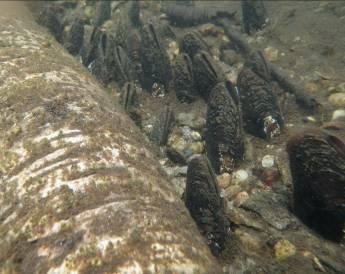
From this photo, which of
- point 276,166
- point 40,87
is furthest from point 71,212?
point 276,166

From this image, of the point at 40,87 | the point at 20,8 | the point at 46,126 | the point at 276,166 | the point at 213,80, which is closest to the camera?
the point at 46,126

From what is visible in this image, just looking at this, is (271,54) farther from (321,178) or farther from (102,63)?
(321,178)

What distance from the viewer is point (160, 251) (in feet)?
9.45

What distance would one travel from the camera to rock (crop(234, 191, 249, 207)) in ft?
15.3

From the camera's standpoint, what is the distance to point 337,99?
6.12 metres

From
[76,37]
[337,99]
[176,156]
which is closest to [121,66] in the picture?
[76,37]

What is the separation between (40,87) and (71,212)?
1965 millimetres

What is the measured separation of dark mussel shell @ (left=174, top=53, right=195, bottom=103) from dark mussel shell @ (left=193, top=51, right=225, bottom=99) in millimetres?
165

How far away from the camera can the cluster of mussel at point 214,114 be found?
3893 millimetres

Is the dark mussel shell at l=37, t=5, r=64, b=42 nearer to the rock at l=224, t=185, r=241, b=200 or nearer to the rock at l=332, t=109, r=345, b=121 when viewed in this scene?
the rock at l=224, t=185, r=241, b=200

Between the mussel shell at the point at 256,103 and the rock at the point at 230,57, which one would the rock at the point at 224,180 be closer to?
the mussel shell at the point at 256,103

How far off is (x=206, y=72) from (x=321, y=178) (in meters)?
3.11

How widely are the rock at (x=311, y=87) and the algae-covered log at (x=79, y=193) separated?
149 inches

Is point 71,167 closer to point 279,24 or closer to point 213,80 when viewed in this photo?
point 213,80
